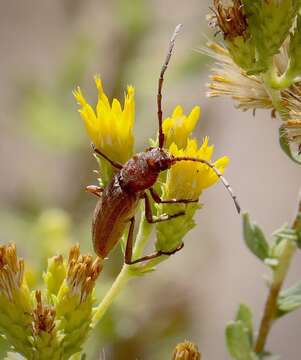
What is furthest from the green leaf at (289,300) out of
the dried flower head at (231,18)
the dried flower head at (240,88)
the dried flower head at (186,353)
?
the dried flower head at (231,18)

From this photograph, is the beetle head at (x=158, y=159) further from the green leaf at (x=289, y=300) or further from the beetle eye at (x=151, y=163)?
the green leaf at (x=289, y=300)

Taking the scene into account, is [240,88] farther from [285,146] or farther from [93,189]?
[93,189]

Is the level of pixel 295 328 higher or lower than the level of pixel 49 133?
lower

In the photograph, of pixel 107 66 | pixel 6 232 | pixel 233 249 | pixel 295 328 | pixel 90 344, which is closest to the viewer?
pixel 90 344

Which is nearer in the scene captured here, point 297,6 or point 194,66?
point 297,6

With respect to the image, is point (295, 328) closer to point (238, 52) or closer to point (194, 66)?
point (194, 66)

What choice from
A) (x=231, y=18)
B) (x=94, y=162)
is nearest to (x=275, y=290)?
(x=231, y=18)

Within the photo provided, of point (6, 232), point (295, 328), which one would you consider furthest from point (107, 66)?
point (295, 328)
